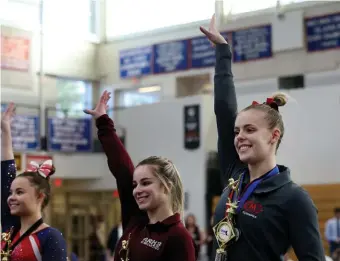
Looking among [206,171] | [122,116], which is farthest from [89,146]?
[206,171]

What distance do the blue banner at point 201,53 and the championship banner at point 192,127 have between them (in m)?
1.38

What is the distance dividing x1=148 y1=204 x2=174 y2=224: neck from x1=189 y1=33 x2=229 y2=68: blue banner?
44.6 feet

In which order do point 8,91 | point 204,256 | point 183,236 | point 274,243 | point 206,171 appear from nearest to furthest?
point 274,243 → point 183,236 → point 204,256 → point 206,171 → point 8,91

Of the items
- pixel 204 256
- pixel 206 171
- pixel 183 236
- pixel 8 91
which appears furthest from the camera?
pixel 8 91

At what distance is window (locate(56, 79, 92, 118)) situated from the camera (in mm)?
18378

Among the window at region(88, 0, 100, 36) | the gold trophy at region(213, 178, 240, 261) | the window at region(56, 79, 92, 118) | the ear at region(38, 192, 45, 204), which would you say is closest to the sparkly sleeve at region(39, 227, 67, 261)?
the ear at region(38, 192, 45, 204)

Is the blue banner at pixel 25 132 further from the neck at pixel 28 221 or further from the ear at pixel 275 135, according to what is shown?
the ear at pixel 275 135

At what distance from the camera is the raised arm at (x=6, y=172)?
13.4 ft

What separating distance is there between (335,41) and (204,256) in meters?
4.94

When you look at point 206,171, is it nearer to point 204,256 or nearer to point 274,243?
point 204,256

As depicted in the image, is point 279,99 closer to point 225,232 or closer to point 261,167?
point 261,167

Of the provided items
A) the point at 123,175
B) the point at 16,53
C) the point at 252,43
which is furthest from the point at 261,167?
the point at 16,53

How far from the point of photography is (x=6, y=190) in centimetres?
418

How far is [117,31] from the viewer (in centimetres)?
1927
